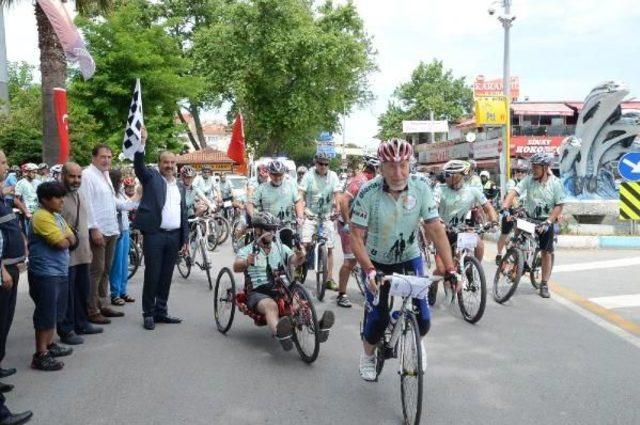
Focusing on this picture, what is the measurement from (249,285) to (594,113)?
1254 cm

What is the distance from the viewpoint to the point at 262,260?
6.07 metres

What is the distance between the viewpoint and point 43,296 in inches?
211

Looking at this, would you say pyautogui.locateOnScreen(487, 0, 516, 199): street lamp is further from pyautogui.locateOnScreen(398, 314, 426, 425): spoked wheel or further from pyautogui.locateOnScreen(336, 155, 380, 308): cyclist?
pyautogui.locateOnScreen(398, 314, 426, 425): spoked wheel

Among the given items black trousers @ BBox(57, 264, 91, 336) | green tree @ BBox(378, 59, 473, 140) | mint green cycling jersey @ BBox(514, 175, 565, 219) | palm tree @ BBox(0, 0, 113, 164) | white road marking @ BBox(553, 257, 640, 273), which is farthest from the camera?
green tree @ BBox(378, 59, 473, 140)

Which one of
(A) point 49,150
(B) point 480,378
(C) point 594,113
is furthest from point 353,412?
(C) point 594,113

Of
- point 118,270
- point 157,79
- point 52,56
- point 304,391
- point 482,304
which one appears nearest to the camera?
point 304,391

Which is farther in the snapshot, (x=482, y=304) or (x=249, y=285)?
(x=482, y=304)

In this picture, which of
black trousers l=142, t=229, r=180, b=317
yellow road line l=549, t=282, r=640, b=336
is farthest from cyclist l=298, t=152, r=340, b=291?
yellow road line l=549, t=282, r=640, b=336

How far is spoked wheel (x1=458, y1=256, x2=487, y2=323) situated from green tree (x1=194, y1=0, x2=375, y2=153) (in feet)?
99.8

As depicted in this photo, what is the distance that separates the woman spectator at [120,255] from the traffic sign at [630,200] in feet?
33.9

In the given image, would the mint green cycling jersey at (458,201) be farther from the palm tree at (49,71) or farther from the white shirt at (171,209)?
the palm tree at (49,71)

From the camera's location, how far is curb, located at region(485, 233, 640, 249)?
1346cm

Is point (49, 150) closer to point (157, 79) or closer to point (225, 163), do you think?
point (157, 79)

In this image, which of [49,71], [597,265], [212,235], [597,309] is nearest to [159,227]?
[597,309]
